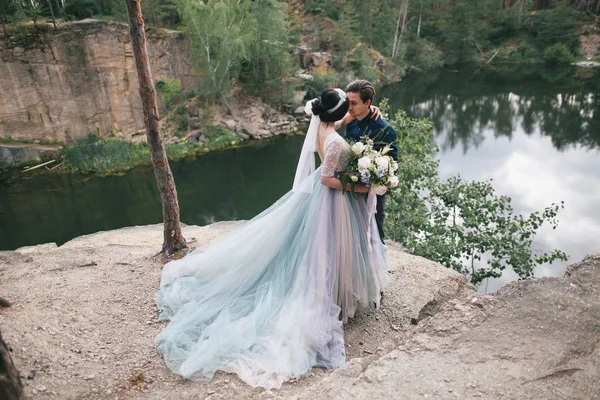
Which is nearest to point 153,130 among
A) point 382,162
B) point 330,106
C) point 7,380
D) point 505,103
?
point 330,106

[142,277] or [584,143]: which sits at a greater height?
[142,277]

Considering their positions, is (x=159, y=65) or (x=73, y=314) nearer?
(x=73, y=314)

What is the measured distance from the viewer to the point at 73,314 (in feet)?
13.6

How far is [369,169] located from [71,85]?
19667 mm

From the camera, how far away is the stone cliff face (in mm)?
17812

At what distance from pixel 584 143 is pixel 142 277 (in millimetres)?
19751

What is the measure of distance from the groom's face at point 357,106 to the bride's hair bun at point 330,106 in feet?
0.43

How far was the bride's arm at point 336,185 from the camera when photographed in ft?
12.3

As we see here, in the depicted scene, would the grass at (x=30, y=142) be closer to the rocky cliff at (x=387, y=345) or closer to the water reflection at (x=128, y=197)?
the water reflection at (x=128, y=197)

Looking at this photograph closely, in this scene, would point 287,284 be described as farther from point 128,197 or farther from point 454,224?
point 128,197

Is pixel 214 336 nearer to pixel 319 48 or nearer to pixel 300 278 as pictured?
pixel 300 278

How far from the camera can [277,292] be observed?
384cm

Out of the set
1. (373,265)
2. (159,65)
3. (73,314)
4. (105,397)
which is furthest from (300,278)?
(159,65)

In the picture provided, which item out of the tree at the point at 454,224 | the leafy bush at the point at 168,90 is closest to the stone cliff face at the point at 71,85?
the leafy bush at the point at 168,90
